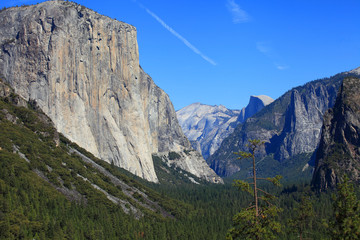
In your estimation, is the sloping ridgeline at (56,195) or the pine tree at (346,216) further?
the sloping ridgeline at (56,195)

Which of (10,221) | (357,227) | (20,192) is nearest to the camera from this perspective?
(357,227)

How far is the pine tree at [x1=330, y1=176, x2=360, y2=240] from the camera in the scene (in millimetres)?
59438

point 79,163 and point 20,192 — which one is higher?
point 79,163

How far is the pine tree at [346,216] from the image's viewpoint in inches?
2340

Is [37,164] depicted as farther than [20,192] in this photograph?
Yes

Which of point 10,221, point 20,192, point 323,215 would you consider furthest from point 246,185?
point 323,215

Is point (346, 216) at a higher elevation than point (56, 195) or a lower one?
lower

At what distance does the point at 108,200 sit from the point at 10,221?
192 feet

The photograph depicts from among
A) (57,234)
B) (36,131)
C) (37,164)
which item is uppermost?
(36,131)

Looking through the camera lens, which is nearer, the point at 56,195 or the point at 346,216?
the point at 346,216

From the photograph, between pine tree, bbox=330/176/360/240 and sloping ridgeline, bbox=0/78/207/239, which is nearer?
pine tree, bbox=330/176/360/240

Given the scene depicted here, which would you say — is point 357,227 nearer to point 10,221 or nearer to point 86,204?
point 10,221

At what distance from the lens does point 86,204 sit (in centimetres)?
14625

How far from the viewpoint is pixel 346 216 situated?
61.3m
